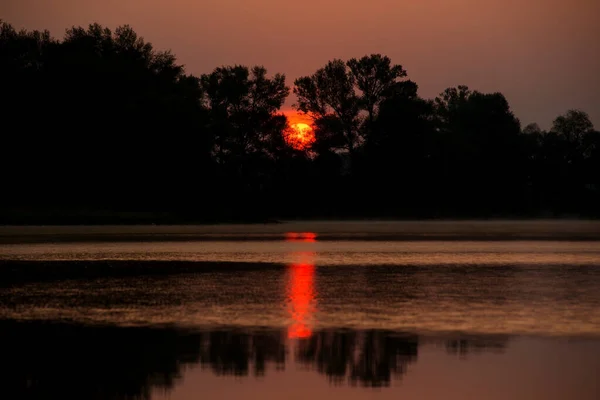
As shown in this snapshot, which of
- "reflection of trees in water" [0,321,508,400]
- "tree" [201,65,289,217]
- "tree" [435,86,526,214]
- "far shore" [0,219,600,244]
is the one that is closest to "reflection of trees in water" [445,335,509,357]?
"reflection of trees in water" [0,321,508,400]

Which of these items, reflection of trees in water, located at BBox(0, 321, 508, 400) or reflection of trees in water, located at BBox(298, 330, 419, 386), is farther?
reflection of trees in water, located at BBox(298, 330, 419, 386)

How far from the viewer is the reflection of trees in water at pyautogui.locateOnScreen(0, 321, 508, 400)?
12977 millimetres

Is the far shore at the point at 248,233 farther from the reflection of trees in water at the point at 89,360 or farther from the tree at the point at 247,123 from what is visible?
the reflection of trees in water at the point at 89,360

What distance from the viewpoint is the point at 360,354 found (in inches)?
599

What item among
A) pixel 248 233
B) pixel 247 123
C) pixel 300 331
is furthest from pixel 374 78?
pixel 300 331

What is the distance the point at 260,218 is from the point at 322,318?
88.0 metres

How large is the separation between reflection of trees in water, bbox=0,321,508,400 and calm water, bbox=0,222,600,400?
0.03 m

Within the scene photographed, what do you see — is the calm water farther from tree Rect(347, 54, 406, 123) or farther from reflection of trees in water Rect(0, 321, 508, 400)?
tree Rect(347, 54, 406, 123)

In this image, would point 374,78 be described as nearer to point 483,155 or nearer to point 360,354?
point 483,155

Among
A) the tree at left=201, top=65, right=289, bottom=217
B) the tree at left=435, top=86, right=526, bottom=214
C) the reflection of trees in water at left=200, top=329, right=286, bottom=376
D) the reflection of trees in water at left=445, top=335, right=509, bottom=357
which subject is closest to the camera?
the reflection of trees in water at left=200, top=329, right=286, bottom=376

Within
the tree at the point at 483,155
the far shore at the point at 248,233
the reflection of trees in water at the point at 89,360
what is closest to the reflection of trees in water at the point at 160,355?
the reflection of trees in water at the point at 89,360

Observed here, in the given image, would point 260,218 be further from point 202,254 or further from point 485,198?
point 202,254

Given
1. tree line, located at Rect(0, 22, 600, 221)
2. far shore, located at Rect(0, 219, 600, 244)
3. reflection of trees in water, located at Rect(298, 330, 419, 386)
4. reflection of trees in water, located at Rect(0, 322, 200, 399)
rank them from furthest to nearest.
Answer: tree line, located at Rect(0, 22, 600, 221), far shore, located at Rect(0, 219, 600, 244), reflection of trees in water, located at Rect(298, 330, 419, 386), reflection of trees in water, located at Rect(0, 322, 200, 399)

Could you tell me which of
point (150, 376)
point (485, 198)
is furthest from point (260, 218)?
point (150, 376)
